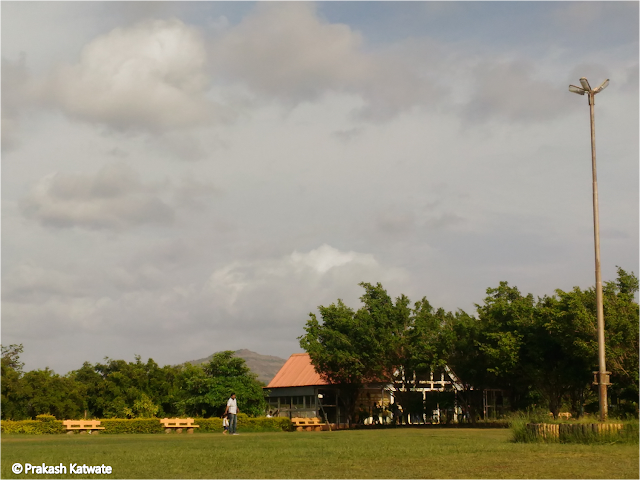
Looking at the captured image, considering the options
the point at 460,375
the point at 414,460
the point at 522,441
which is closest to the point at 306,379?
the point at 460,375

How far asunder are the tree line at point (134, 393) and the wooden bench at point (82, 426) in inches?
361

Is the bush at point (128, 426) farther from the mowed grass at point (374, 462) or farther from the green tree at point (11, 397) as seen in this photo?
the mowed grass at point (374, 462)

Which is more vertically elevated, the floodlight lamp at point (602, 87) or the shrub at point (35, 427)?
the floodlight lamp at point (602, 87)

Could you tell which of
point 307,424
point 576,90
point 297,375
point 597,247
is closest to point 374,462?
point 597,247

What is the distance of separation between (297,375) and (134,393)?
12.2m

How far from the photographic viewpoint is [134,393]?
5194 cm

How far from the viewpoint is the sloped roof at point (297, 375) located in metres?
55.4

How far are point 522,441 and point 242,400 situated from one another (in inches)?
1223

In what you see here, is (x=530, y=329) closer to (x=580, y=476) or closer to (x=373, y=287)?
(x=373, y=287)

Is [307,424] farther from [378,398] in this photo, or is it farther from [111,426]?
[111,426]

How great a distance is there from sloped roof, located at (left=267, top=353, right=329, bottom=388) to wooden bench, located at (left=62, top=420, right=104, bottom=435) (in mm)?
17500

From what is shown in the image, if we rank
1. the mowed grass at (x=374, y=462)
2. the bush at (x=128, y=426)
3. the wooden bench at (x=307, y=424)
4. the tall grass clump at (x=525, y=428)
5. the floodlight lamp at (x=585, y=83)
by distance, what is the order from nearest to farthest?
1. the mowed grass at (x=374, y=462)
2. the tall grass clump at (x=525, y=428)
3. the floodlight lamp at (x=585, y=83)
4. the bush at (x=128, y=426)
5. the wooden bench at (x=307, y=424)

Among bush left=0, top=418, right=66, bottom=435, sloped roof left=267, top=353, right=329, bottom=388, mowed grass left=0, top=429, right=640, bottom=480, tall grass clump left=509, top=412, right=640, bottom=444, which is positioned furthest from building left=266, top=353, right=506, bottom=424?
mowed grass left=0, top=429, right=640, bottom=480

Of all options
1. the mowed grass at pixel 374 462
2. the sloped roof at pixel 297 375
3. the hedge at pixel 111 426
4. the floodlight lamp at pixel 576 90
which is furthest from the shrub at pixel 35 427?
the floodlight lamp at pixel 576 90
